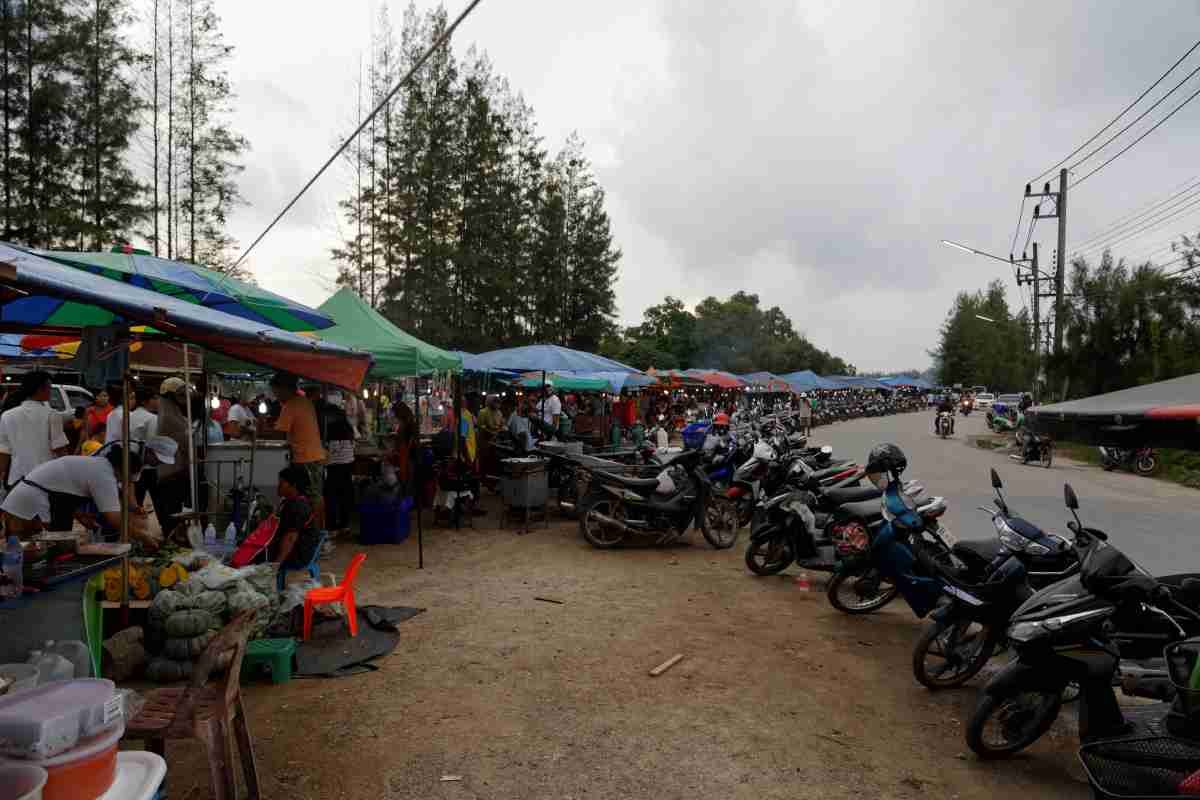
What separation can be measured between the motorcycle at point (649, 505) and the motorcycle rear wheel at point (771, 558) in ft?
3.72

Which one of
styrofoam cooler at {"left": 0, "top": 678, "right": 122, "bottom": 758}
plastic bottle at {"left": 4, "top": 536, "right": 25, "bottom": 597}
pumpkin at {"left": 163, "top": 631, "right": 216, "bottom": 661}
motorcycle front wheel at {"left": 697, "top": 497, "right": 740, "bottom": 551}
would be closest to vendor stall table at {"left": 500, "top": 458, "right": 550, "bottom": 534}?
motorcycle front wheel at {"left": 697, "top": 497, "right": 740, "bottom": 551}

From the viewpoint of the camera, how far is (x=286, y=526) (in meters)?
4.95

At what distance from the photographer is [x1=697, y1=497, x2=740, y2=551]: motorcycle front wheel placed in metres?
7.95

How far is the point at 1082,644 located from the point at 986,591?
80 centimetres

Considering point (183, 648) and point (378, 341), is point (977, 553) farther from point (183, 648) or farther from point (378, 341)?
point (378, 341)

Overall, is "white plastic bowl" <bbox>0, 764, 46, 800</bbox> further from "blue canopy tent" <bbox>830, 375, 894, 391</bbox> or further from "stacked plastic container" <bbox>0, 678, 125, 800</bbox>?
"blue canopy tent" <bbox>830, 375, 894, 391</bbox>

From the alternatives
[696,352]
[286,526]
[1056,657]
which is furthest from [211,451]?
[696,352]

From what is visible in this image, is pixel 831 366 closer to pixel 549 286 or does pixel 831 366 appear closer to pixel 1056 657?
pixel 549 286

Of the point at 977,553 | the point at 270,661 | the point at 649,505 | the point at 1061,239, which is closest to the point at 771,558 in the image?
the point at 649,505

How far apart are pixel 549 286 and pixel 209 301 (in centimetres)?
2342

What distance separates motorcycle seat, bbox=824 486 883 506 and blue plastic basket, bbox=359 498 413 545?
189 inches

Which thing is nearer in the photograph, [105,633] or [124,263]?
[105,633]

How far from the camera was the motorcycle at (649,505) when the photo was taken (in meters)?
7.81

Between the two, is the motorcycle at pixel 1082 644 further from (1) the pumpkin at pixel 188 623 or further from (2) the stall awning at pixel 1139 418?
(1) the pumpkin at pixel 188 623
